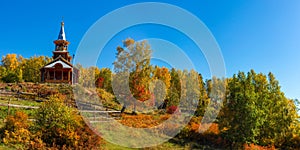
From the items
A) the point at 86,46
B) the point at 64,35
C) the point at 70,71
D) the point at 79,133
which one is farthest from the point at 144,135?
the point at 64,35

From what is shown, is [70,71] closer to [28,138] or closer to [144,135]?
[144,135]

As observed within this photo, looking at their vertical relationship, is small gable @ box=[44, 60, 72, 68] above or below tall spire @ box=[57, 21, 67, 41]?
below

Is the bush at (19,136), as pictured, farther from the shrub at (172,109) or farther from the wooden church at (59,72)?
the wooden church at (59,72)

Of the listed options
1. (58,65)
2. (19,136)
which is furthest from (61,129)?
(58,65)

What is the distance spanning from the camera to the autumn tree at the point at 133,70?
26.0 metres

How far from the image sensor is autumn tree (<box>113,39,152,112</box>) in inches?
1024

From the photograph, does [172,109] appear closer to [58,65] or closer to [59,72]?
[58,65]

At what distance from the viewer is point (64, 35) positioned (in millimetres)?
47562

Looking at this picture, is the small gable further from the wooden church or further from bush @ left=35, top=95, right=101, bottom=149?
bush @ left=35, top=95, right=101, bottom=149

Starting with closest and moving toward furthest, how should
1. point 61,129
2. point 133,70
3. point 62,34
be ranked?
1. point 61,129
2. point 133,70
3. point 62,34

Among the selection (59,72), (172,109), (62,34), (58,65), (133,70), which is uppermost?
(62,34)

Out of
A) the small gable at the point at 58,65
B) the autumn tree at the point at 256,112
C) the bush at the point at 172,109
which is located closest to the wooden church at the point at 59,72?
the small gable at the point at 58,65

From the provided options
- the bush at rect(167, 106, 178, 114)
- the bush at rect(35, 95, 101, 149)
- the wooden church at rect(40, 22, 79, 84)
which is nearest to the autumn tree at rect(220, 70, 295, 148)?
the bush at rect(167, 106, 178, 114)

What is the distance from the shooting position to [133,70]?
89.8 ft
